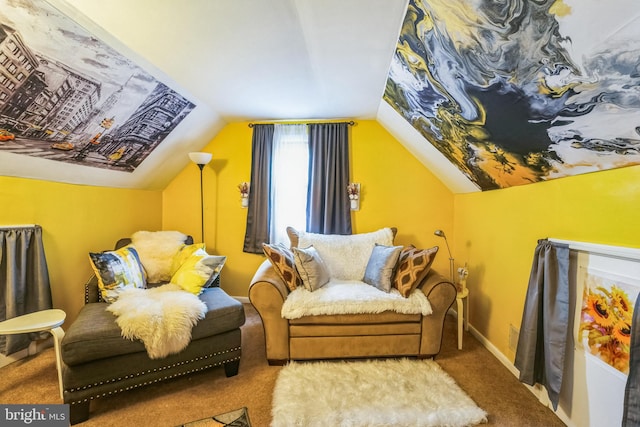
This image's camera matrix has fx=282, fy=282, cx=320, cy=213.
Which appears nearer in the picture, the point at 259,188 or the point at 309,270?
the point at 309,270

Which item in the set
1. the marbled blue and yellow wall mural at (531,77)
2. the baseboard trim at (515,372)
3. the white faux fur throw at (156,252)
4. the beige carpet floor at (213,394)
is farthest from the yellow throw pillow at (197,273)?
the baseboard trim at (515,372)

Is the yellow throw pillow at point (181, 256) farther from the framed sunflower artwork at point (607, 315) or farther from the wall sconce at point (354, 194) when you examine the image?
the framed sunflower artwork at point (607, 315)

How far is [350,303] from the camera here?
219 cm

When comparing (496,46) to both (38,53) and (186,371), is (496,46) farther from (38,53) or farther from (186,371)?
(186,371)

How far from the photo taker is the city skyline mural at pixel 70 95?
145cm

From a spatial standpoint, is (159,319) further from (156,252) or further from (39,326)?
(156,252)

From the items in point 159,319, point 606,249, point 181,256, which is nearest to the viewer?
point 606,249

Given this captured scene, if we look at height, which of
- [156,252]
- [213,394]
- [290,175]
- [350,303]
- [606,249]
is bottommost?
[213,394]

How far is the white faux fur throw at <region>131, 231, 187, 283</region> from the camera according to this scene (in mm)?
2576

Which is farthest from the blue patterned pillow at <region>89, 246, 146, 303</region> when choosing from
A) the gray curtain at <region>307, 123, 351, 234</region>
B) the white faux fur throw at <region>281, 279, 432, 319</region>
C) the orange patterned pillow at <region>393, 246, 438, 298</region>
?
the orange patterned pillow at <region>393, 246, 438, 298</region>

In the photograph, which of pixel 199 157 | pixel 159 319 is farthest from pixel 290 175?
pixel 159 319

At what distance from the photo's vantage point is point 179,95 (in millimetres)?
2469

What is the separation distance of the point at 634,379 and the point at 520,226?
110cm

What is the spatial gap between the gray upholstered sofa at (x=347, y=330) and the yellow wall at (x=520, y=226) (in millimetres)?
499
